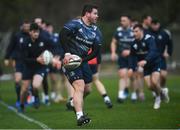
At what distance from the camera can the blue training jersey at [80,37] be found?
51.0ft

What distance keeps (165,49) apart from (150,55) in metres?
3.27

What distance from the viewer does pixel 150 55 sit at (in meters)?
19.3

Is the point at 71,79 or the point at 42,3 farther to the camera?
the point at 42,3

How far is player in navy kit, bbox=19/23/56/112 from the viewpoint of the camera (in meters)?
20.0

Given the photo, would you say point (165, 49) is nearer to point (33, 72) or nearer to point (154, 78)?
point (154, 78)

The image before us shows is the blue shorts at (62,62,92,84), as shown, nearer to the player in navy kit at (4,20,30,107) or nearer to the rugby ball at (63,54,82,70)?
the rugby ball at (63,54,82,70)

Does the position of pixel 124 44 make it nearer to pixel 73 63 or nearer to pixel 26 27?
pixel 26 27

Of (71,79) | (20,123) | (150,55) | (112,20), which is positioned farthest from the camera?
(112,20)

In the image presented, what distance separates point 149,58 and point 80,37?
408 cm

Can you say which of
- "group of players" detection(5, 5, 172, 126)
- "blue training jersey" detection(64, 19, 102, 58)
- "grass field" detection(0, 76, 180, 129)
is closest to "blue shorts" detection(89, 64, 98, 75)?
"group of players" detection(5, 5, 172, 126)

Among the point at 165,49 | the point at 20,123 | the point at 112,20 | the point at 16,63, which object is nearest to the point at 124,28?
the point at 165,49

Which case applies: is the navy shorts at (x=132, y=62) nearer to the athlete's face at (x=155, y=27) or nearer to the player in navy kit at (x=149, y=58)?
the athlete's face at (x=155, y=27)

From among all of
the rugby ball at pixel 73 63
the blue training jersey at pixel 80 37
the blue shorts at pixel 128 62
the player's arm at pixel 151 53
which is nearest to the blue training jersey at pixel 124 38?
the blue shorts at pixel 128 62

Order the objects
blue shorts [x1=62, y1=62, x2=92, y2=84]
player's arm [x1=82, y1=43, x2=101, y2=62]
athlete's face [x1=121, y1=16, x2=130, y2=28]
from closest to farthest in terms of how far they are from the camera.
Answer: blue shorts [x1=62, y1=62, x2=92, y2=84], player's arm [x1=82, y1=43, x2=101, y2=62], athlete's face [x1=121, y1=16, x2=130, y2=28]
